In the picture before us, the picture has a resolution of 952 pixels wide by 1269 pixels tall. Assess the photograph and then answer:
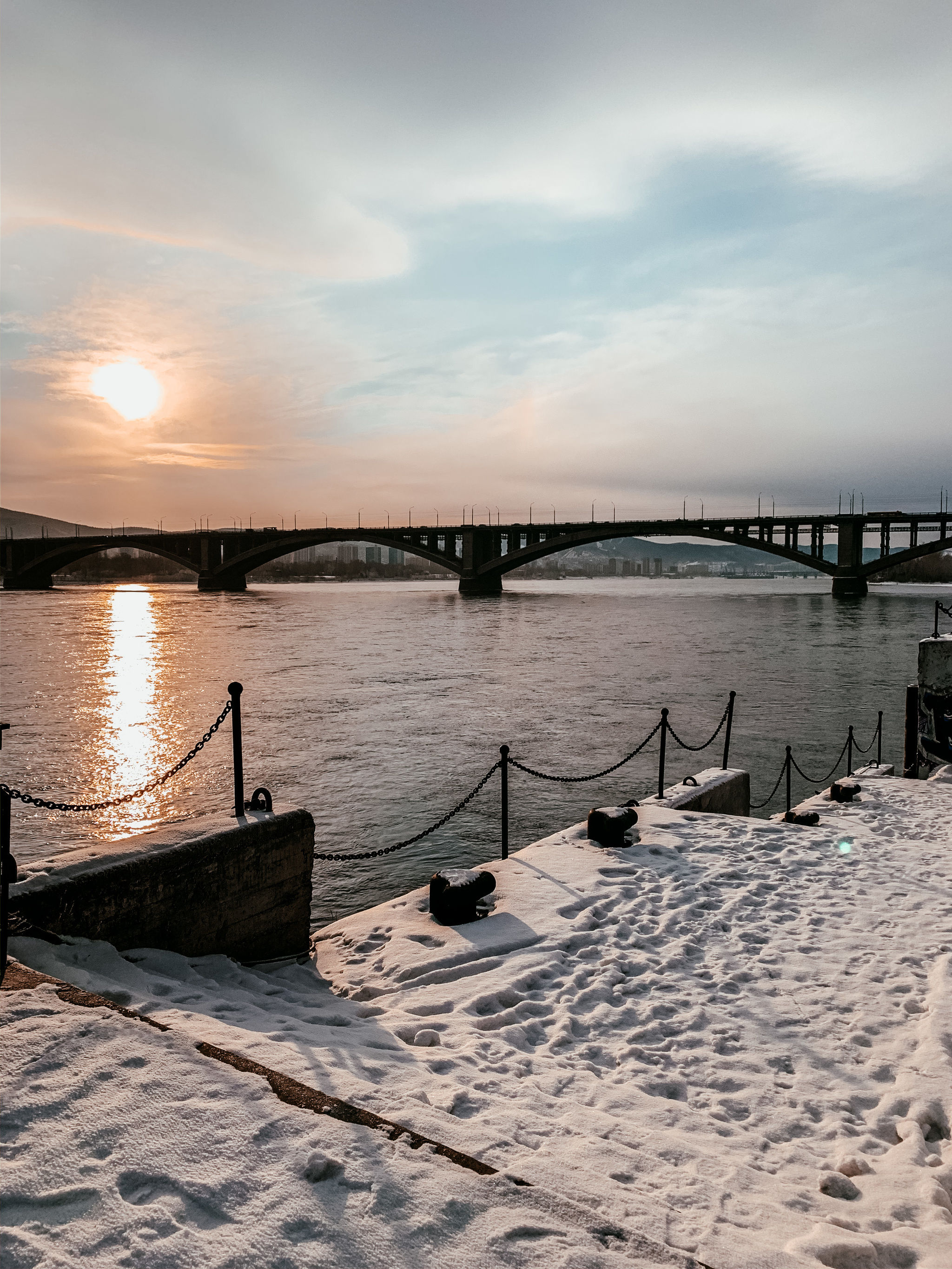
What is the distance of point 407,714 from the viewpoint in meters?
24.1

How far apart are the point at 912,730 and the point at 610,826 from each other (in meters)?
9.87

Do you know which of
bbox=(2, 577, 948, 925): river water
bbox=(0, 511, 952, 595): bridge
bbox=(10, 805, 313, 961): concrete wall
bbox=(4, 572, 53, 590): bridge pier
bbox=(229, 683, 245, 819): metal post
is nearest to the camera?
bbox=(10, 805, 313, 961): concrete wall

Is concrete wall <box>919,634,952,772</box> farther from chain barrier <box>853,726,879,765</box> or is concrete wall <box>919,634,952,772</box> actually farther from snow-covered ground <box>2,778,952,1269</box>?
snow-covered ground <box>2,778,952,1269</box>

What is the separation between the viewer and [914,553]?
70938 millimetres

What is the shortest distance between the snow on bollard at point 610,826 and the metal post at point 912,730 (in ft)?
29.7

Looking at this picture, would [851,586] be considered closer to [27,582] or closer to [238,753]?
[238,753]

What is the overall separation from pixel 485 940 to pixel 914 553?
75.4 metres

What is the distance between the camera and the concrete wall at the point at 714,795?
1066 centimetres

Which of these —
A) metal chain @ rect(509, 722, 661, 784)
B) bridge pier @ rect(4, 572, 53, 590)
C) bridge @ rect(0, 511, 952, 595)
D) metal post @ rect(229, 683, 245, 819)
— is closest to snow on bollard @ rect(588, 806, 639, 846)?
metal chain @ rect(509, 722, 661, 784)

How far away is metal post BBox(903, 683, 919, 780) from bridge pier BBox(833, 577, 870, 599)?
7348 cm

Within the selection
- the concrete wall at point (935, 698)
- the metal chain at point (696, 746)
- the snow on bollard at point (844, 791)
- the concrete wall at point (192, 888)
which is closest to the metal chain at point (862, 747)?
the concrete wall at point (935, 698)

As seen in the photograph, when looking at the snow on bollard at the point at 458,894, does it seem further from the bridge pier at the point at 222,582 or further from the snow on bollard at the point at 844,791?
the bridge pier at the point at 222,582

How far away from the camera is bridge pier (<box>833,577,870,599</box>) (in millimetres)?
83938

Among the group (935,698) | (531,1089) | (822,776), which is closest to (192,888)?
(531,1089)
